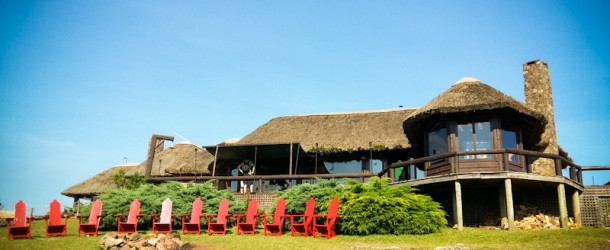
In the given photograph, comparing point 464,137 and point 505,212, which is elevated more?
point 464,137

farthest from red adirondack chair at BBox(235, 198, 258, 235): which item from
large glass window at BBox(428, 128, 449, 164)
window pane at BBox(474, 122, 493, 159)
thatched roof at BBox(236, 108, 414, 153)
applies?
thatched roof at BBox(236, 108, 414, 153)

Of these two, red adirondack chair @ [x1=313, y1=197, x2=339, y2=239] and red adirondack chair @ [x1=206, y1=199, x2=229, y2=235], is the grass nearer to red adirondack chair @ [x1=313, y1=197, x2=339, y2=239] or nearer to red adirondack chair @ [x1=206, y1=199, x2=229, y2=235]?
red adirondack chair @ [x1=313, y1=197, x2=339, y2=239]

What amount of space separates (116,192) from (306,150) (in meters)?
9.32

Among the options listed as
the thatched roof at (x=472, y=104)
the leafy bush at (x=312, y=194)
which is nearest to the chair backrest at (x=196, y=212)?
the leafy bush at (x=312, y=194)

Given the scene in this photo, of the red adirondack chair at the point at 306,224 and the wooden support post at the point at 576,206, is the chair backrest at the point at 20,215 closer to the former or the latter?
the red adirondack chair at the point at 306,224

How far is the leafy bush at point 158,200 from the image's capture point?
52.4 feet

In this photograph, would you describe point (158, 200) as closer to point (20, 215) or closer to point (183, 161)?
point (20, 215)

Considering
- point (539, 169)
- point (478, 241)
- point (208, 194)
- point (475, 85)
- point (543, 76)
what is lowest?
point (478, 241)

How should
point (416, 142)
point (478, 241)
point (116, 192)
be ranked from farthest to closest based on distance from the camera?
1. point (416, 142)
2. point (116, 192)
3. point (478, 241)

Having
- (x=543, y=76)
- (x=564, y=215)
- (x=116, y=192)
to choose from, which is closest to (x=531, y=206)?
(x=564, y=215)

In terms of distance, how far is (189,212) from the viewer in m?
16.0

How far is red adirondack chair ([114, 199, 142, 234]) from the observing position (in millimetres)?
14438

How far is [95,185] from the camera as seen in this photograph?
35.2 m

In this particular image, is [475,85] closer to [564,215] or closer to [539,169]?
[564,215]
